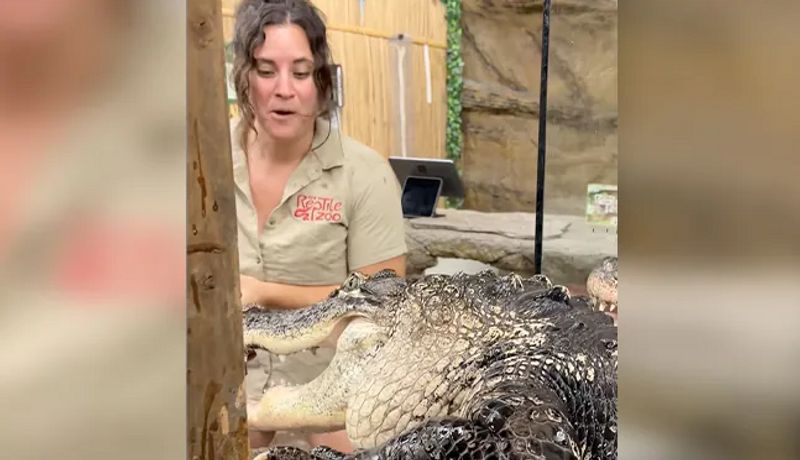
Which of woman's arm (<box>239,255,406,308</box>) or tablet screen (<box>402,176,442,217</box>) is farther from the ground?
tablet screen (<box>402,176,442,217</box>)

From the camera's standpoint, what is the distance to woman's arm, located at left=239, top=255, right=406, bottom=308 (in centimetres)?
78

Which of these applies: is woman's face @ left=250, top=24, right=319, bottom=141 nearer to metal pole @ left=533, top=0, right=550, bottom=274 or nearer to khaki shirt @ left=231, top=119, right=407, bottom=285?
khaki shirt @ left=231, top=119, right=407, bottom=285

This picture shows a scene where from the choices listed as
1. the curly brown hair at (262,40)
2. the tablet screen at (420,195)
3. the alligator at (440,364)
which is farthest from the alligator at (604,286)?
the curly brown hair at (262,40)

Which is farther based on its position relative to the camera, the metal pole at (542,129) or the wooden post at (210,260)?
the metal pole at (542,129)

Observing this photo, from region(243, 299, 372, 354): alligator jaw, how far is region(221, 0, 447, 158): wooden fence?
6.8 inches

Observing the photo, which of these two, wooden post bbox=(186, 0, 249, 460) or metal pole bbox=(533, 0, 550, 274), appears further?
metal pole bbox=(533, 0, 550, 274)

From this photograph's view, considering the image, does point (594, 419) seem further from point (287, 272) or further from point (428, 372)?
point (287, 272)

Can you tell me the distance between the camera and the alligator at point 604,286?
810 millimetres

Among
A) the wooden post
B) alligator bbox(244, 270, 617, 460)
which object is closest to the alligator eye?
alligator bbox(244, 270, 617, 460)

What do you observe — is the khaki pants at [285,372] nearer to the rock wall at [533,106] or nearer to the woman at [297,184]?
the woman at [297,184]
